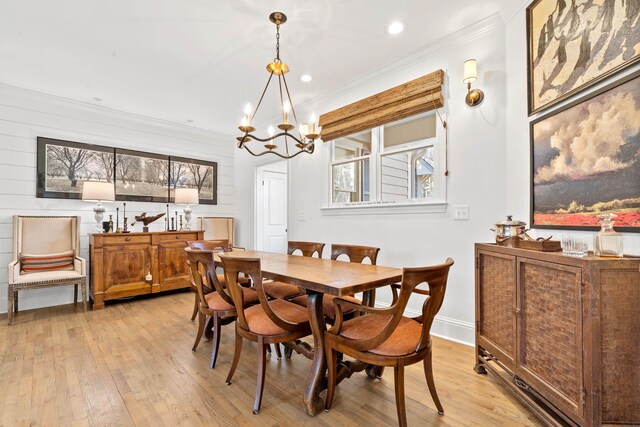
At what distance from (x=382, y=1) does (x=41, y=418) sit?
11.4 feet

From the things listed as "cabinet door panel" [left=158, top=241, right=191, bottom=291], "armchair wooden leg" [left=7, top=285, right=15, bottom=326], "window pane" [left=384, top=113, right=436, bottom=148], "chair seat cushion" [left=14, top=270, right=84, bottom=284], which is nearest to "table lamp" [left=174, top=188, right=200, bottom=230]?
"cabinet door panel" [left=158, top=241, right=191, bottom=291]

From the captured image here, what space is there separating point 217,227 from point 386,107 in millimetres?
3378

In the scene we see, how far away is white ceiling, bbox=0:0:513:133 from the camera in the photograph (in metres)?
2.35

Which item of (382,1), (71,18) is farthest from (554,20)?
(71,18)

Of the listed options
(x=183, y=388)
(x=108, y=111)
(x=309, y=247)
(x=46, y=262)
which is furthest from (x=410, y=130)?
(x=46, y=262)

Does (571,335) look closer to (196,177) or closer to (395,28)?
(395,28)

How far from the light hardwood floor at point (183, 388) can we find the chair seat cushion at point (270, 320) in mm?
431

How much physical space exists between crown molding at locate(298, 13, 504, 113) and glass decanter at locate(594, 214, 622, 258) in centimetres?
194

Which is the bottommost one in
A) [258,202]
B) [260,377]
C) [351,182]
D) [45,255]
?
[260,377]

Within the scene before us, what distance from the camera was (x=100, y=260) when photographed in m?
3.77

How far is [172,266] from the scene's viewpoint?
171 inches

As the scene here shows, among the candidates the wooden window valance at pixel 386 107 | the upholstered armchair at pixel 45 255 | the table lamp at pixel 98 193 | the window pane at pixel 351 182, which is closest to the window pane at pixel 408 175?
the window pane at pixel 351 182

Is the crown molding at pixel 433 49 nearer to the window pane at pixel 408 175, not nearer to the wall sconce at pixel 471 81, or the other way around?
the wall sconce at pixel 471 81

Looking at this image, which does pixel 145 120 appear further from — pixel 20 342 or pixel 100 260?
pixel 20 342
